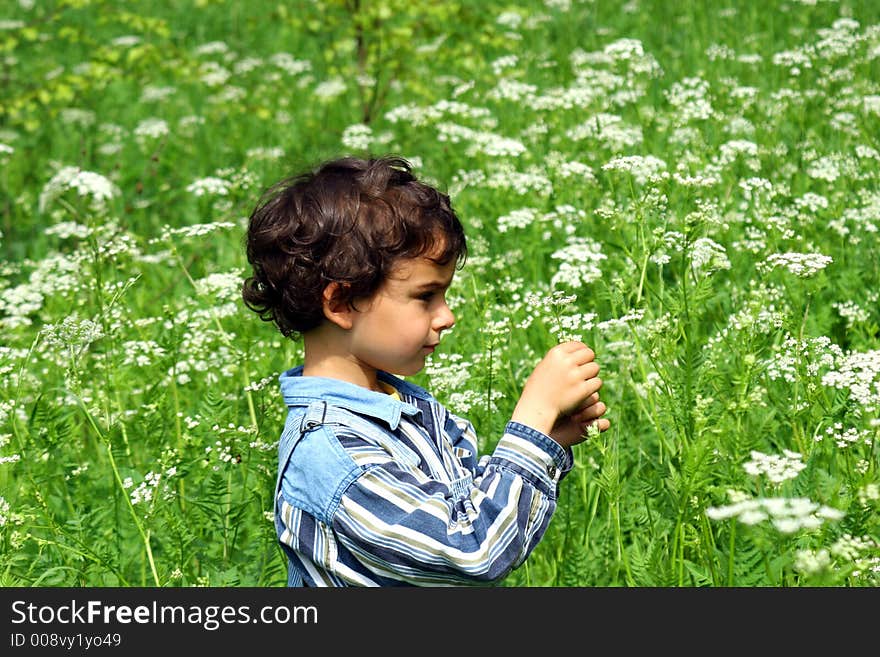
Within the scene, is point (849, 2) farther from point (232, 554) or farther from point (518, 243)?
point (232, 554)

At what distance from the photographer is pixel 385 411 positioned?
88.7 inches

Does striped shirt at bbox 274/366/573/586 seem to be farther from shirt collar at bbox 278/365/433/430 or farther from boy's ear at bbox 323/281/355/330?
boy's ear at bbox 323/281/355/330

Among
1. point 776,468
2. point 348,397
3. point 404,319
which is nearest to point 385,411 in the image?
point 348,397

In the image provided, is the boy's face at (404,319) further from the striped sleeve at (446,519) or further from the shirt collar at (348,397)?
the striped sleeve at (446,519)

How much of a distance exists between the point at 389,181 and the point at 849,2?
286 inches

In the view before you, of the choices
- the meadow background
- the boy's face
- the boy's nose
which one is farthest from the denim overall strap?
the meadow background

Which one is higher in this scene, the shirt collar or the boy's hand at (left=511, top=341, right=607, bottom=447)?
the boy's hand at (left=511, top=341, right=607, bottom=447)

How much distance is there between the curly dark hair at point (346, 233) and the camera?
7.46 feet

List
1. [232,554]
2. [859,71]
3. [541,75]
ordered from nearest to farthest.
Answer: [232,554] < [859,71] < [541,75]

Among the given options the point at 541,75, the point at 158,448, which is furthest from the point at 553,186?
the point at 541,75

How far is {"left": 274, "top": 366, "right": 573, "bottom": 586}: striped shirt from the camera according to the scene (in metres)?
→ 2.06

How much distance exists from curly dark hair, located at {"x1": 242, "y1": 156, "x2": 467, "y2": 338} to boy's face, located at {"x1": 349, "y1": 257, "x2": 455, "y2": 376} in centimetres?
2

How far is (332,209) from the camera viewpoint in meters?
2.32

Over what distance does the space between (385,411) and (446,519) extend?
11.1 inches
